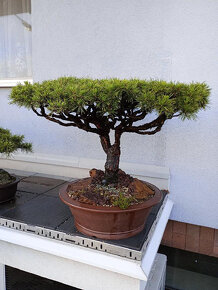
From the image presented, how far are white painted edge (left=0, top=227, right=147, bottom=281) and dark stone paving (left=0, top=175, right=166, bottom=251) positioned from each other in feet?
0.20

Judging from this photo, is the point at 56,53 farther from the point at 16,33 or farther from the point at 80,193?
the point at 80,193

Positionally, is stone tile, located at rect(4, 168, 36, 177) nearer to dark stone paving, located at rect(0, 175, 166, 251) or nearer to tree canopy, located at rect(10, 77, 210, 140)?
dark stone paving, located at rect(0, 175, 166, 251)

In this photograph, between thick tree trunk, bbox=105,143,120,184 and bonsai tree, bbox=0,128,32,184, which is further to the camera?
bonsai tree, bbox=0,128,32,184

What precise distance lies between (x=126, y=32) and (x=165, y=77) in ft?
1.43

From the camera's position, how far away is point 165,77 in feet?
5.37

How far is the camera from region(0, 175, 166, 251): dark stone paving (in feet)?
3.71

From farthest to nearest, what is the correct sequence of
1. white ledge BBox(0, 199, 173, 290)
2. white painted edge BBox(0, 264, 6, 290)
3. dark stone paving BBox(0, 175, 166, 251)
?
white painted edge BBox(0, 264, 6, 290)
dark stone paving BBox(0, 175, 166, 251)
white ledge BBox(0, 199, 173, 290)

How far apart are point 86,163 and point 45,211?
0.64 metres

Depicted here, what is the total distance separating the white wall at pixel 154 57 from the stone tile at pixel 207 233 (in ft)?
0.32

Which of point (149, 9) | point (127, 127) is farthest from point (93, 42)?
point (127, 127)

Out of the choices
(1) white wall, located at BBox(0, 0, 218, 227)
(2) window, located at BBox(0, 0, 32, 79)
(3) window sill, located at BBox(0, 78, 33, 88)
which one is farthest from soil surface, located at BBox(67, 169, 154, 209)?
(2) window, located at BBox(0, 0, 32, 79)

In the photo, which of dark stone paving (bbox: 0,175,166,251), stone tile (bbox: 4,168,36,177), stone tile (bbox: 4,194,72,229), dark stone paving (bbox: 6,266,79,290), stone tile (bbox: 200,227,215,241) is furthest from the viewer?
stone tile (bbox: 4,168,36,177)

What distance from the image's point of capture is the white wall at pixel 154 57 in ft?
5.04

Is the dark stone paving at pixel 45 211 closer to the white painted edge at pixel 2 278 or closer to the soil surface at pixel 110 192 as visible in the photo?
the soil surface at pixel 110 192
